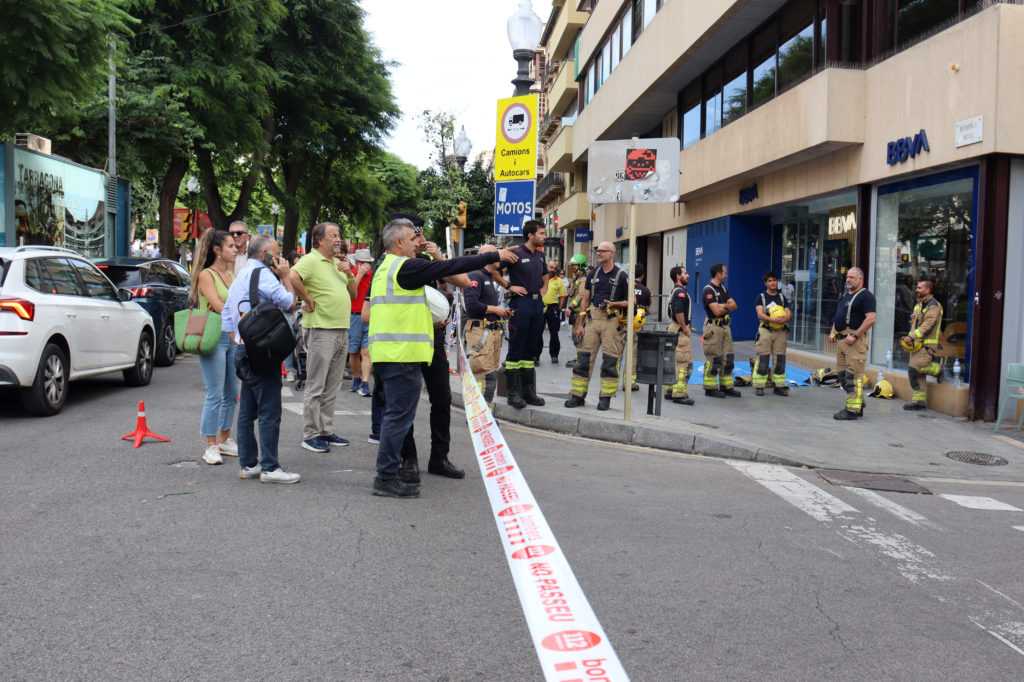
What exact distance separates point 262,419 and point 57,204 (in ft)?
40.2

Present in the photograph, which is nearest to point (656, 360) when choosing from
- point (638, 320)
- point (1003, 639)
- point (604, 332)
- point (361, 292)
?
point (638, 320)

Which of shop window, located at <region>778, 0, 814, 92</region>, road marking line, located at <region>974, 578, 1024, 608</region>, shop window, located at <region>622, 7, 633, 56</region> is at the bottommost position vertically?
Result: road marking line, located at <region>974, 578, 1024, 608</region>

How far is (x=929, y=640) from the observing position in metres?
3.89

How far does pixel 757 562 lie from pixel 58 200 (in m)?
15.3

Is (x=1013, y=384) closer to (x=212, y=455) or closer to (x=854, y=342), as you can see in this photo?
(x=854, y=342)

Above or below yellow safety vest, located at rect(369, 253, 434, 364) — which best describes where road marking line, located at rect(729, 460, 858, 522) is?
below

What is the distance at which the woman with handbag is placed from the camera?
683 centimetres

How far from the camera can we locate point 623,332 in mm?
10250

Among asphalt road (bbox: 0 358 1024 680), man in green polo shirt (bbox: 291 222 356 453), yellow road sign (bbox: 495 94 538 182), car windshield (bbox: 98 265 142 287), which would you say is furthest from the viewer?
car windshield (bbox: 98 265 142 287)

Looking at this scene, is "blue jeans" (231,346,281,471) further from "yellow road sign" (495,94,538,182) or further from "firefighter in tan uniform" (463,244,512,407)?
"yellow road sign" (495,94,538,182)

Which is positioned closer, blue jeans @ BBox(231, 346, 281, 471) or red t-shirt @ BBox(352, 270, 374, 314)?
blue jeans @ BBox(231, 346, 281, 471)

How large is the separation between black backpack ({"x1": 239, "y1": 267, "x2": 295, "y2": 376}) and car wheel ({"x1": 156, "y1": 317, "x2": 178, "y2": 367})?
794 cm

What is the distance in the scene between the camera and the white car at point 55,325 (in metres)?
8.38

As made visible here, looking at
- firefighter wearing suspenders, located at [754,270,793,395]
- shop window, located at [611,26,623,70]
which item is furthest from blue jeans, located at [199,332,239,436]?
→ shop window, located at [611,26,623,70]
